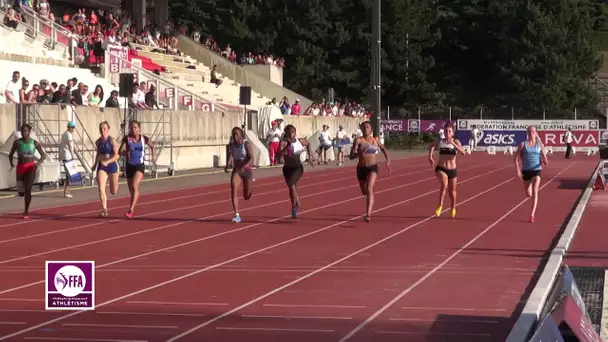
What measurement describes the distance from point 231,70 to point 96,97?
80.1ft

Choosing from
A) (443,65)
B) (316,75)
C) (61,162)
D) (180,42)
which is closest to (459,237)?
(61,162)

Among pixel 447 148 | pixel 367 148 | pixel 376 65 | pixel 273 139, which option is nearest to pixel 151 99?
pixel 273 139

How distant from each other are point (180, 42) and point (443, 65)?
36.4 m

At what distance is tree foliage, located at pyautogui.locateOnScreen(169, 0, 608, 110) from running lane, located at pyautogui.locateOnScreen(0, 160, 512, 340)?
5789 centimetres

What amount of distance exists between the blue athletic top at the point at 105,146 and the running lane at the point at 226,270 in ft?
11.4

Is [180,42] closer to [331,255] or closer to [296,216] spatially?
[296,216]

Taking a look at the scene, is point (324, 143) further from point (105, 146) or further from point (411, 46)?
point (411, 46)

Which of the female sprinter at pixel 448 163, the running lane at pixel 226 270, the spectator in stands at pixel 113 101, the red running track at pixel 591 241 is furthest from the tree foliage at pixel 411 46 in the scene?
the female sprinter at pixel 448 163

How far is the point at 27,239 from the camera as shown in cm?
1861

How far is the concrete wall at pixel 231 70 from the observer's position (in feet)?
193

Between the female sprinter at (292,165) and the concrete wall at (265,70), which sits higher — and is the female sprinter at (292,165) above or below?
below

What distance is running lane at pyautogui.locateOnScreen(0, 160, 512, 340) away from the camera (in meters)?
11.0

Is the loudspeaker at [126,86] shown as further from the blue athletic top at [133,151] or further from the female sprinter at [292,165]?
the female sprinter at [292,165]

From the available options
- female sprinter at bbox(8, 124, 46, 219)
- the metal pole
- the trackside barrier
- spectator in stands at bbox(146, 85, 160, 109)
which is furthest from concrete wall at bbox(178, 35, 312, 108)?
the trackside barrier
